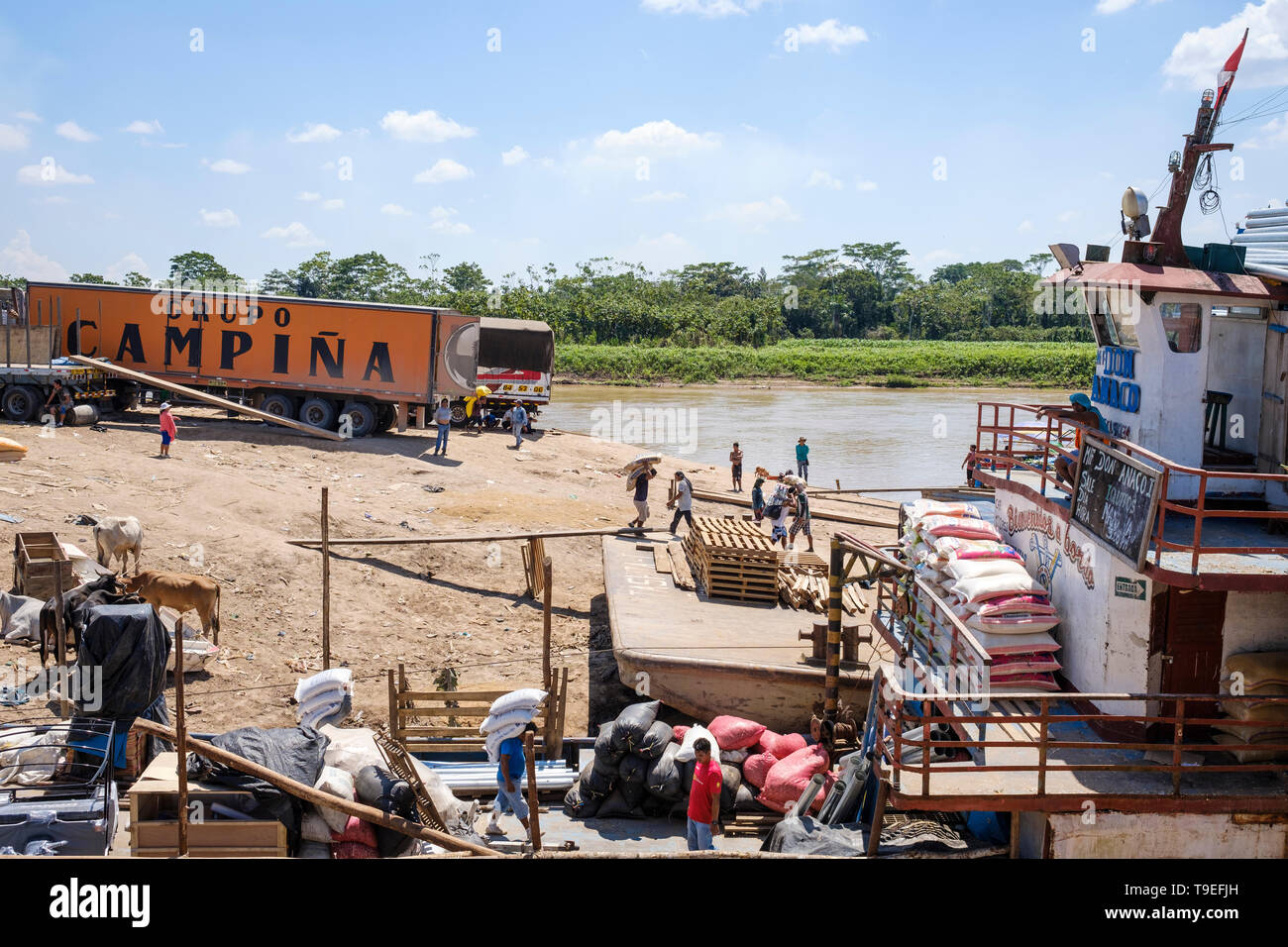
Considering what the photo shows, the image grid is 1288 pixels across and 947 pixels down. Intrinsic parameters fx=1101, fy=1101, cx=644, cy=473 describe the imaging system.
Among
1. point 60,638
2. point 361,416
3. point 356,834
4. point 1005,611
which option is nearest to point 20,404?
point 361,416

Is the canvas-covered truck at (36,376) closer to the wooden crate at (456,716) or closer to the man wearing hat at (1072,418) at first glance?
the wooden crate at (456,716)

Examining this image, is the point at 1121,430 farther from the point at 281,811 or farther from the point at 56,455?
the point at 56,455

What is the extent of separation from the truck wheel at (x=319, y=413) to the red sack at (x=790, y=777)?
2281 cm

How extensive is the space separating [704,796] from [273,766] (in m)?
3.47

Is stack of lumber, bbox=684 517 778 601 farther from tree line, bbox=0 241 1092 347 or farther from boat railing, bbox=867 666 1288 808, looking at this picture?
tree line, bbox=0 241 1092 347

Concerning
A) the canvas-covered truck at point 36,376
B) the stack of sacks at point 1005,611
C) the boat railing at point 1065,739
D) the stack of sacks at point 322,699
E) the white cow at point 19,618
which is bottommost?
the white cow at point 19,618

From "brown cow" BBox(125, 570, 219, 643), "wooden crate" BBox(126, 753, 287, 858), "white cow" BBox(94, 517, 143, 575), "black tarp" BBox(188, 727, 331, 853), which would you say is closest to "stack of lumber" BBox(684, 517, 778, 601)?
"brown cow" BBox(125, 570, 219, 643)

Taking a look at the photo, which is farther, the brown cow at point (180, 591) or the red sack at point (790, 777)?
the brown cow at point (180, 591)

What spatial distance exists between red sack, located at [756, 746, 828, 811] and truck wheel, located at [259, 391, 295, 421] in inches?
925

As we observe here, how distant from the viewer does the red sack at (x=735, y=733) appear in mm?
11531

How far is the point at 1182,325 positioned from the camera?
9.88m

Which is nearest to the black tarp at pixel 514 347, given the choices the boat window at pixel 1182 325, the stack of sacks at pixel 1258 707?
the boat window at pixel 1182 325

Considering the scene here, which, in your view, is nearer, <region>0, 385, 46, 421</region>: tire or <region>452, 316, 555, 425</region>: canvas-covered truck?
<region>0, 385, 46, 421</region>: tire

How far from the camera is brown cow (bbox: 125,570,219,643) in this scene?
579 inches
